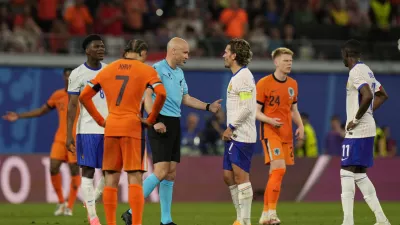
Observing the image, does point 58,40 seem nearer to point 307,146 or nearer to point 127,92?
point 307,146

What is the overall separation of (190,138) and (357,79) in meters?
11.4

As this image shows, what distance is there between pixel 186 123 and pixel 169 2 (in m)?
3.74

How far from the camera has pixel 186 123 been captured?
26.0 m

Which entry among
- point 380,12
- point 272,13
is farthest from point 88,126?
point 380,12

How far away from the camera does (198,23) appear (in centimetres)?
2662

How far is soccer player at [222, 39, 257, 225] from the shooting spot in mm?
13008

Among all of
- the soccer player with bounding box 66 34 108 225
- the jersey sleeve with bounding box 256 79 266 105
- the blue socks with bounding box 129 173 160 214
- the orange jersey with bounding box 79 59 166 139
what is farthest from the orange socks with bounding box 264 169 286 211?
the orange jersey with bounding box 79 59 166 139

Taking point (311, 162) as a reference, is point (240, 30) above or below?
above

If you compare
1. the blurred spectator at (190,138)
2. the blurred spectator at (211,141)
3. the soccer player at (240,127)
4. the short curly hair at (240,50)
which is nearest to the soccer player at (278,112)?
the soccer player at (240,127)

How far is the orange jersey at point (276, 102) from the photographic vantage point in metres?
14.8

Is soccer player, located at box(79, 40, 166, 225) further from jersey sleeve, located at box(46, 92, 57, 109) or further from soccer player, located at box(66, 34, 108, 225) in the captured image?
jersey sleeve, located at box(46, 92, 57, 109)

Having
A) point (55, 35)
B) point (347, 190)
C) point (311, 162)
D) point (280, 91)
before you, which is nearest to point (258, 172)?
point (311, 162)

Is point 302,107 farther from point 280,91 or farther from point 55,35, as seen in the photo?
point 280,91

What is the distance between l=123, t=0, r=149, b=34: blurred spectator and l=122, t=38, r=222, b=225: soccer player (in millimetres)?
12786
